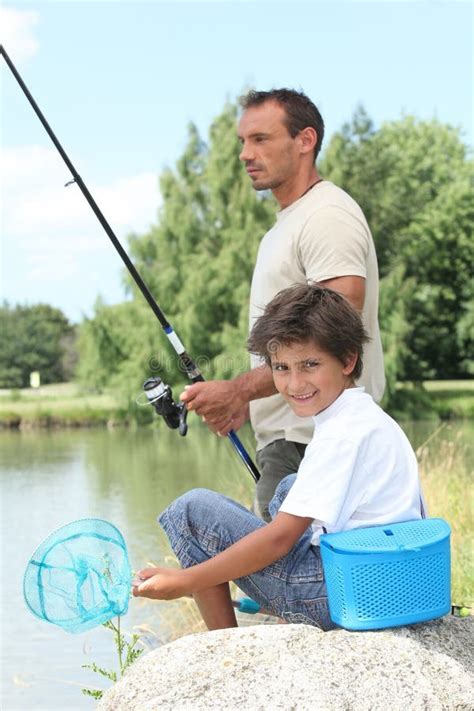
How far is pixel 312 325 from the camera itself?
8.36ft

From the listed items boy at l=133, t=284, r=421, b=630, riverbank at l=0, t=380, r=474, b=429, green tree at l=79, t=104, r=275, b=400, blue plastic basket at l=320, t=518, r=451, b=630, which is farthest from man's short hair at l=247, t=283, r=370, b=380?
riverbank at l=0, t=380, r=474, b=429

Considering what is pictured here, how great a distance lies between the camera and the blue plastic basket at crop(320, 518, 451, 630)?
233 centimetres

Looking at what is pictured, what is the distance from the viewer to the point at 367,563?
2328 mm

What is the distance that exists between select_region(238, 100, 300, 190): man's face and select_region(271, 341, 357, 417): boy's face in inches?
45.8

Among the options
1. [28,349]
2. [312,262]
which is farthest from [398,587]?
[28,349]

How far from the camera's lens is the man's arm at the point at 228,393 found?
330 centimetres

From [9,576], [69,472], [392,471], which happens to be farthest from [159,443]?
[392,471]

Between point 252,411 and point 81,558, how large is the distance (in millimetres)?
1115

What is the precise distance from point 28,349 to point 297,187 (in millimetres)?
38534

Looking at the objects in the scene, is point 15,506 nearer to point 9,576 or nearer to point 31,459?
point 9,576

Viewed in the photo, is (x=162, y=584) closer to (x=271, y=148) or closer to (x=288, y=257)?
(x=288, y=257)

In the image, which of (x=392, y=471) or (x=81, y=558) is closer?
(x=392, y=471)

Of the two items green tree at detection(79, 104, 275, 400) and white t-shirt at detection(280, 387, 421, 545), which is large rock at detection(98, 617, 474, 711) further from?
green tree at detection(79, 104, 275, 400)

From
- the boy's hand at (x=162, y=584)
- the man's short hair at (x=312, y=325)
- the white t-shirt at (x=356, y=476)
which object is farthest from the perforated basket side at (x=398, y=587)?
the man's short hair at (x=312, y=325)
